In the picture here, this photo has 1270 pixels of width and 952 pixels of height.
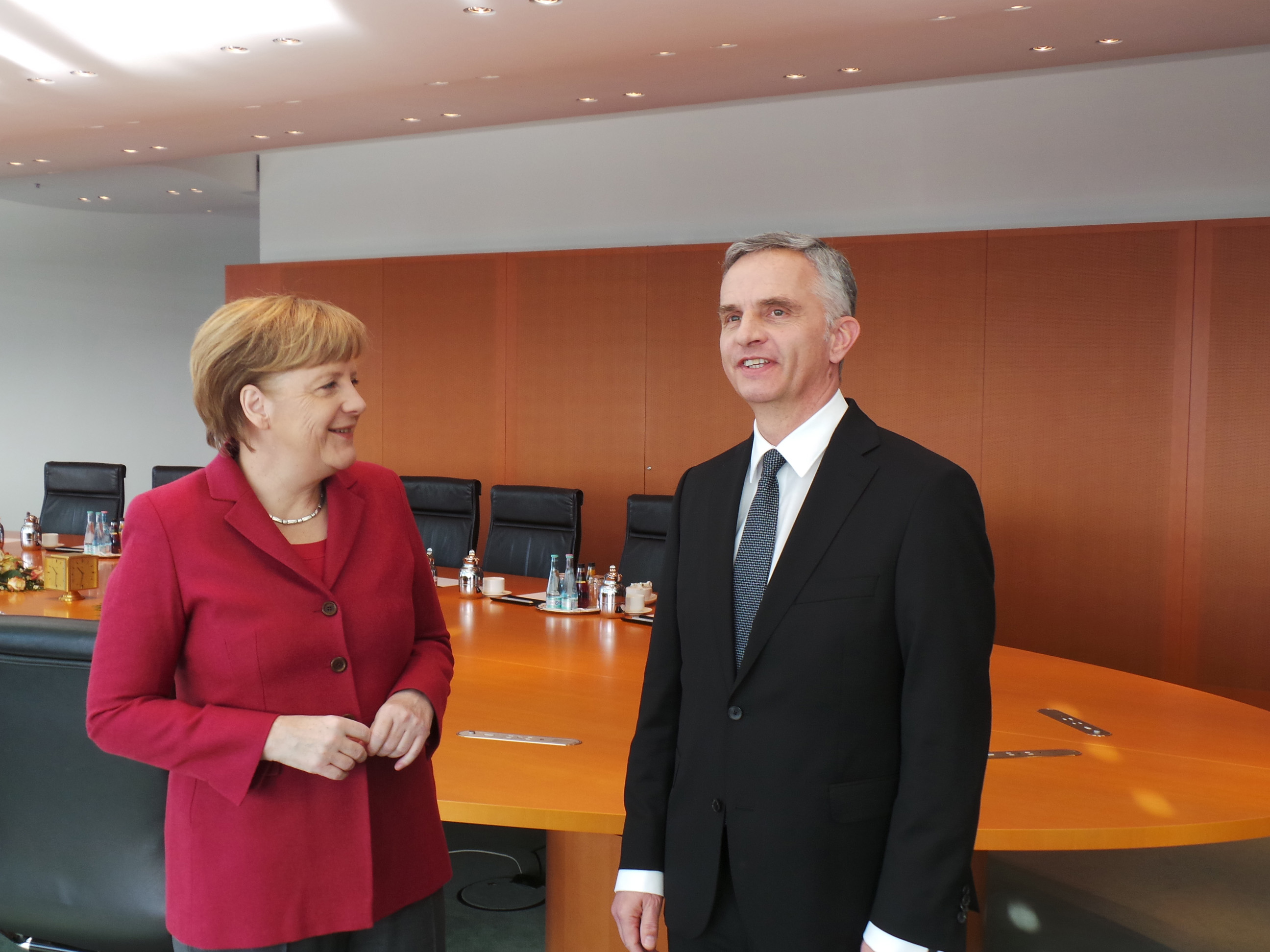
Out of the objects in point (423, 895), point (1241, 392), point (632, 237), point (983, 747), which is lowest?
point (423, 895)

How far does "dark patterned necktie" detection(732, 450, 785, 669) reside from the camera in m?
1.57

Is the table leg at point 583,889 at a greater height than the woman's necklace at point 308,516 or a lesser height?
lesser

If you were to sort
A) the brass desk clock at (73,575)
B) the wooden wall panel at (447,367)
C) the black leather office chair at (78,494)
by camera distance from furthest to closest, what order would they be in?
the wooden wall panel at (447,367) < the black leather office chair at (78,494) < the brass desk clock at (73,575)

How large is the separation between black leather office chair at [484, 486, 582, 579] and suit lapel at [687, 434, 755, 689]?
12.4 feet

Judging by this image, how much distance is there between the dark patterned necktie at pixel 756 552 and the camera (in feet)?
5.15

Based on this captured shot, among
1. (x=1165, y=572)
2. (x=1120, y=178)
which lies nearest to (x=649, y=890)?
(x=1165, y=572)

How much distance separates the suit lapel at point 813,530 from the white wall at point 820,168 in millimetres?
5715

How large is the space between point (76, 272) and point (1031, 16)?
32.9ft

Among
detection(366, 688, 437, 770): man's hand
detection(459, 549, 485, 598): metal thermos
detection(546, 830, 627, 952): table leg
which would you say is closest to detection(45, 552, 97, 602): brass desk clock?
detection(459, 549, 485, 598): metal thermos

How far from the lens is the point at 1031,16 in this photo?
4.95 m

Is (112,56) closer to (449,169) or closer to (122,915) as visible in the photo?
(449,169)

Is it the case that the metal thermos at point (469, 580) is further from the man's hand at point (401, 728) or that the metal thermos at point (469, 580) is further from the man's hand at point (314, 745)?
the man's hand at point (314, 745)

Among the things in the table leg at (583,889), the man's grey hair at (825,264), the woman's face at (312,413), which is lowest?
the table leg at (583,889)

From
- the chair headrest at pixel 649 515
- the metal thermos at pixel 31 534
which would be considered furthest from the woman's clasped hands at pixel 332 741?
the metal thermos at pixel 31 534
